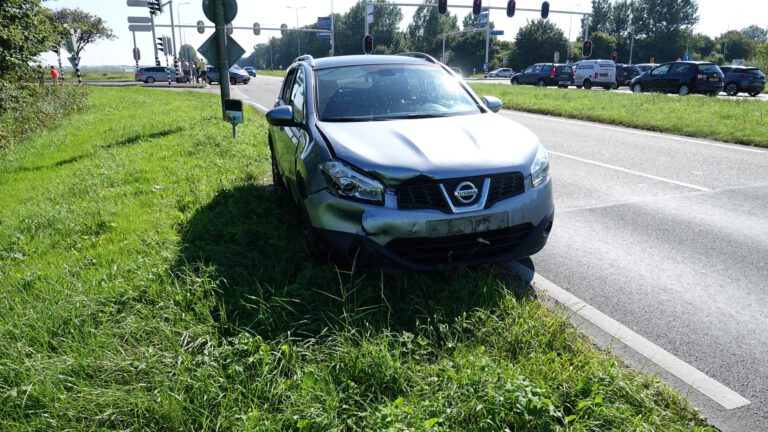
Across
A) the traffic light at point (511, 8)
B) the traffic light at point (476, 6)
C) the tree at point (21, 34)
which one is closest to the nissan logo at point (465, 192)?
the tree at point (21, 34)

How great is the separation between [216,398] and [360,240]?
1.32 m

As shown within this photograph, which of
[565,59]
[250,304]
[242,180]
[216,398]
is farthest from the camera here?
[565,59]

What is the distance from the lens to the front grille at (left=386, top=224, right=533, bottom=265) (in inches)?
135

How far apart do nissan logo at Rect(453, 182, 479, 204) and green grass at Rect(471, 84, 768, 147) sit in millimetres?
8849

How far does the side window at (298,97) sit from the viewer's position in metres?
4.66

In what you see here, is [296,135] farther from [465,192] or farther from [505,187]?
[505,187]

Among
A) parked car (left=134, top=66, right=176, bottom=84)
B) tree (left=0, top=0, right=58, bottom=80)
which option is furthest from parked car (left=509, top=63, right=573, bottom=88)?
parked car (left=134, top=66, right=176, bottom=84)

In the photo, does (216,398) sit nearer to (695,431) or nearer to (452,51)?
(695,431)

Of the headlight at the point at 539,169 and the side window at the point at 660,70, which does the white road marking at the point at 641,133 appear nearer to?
the headlight at the point at 539,169

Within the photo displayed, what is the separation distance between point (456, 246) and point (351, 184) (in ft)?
2.65

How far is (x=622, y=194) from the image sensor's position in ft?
21.4

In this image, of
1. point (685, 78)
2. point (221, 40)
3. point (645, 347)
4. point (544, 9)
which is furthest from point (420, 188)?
point (544, 9)

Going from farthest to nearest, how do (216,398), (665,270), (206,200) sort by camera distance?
(206,200) < (665,270) < (216,398)

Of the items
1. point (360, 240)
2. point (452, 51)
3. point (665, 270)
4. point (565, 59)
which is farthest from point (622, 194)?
point (452, 51)
